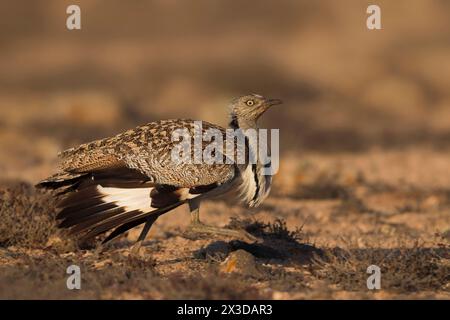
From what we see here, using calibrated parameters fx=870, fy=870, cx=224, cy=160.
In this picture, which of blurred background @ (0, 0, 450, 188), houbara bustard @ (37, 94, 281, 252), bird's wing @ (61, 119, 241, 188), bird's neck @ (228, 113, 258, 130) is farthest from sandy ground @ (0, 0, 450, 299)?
bird's neck @ (228, 113, 258, 130)

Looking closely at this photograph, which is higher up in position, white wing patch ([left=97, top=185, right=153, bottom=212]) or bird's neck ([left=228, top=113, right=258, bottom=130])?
bird's neck ([left=228, top=113, right=258, bottom=130])

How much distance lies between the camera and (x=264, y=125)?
19.0 meters

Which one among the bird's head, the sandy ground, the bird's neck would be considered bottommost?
the sandy ground

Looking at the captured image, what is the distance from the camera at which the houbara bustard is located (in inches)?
265

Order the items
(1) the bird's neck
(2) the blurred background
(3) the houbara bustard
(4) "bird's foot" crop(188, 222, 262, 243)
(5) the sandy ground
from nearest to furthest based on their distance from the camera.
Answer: (3) the houbara bustard → (5) the sandy ground → (4) "bird's foot" crop(188, 222, 262, 243) → (1) the bird's neck → (2) the blurred background

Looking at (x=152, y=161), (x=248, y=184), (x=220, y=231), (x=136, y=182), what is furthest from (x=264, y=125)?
(x=136, y=182)

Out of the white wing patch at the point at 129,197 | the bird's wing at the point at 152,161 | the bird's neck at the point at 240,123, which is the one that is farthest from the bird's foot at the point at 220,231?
the bird's neck at the point at 240,123

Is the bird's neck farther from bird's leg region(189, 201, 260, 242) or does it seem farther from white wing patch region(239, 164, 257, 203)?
bird's leg region(189, 201, 260, 242)

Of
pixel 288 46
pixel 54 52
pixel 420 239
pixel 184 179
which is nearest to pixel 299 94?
pixel 288 46

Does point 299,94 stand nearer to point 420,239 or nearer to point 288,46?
point 288,46

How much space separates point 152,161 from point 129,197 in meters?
0.36

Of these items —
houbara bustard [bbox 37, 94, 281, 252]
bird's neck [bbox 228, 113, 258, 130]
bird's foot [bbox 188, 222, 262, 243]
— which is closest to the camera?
houbara bustard [bbox 37, 94, 281, 252]

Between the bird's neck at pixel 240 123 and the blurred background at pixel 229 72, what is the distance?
16.4 feet

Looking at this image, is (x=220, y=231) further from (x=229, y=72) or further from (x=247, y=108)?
(x=229, y=72)
